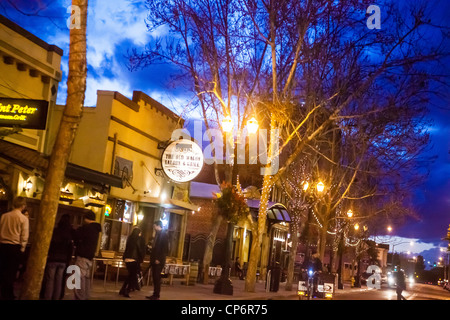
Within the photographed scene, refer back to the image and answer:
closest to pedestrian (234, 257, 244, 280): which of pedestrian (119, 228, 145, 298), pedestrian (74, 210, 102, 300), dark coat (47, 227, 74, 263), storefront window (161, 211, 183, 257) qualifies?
storefront window (161, 211, 183, 257)

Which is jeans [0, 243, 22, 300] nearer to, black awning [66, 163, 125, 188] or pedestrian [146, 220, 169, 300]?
pedestrian [146, 220, 169, 300]

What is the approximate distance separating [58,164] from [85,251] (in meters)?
2.84

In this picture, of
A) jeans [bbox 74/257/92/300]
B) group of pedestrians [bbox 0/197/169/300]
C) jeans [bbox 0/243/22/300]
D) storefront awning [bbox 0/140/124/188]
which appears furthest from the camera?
storefront awning [bbox 0/140/124/188]

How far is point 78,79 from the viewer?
1113 centimetres

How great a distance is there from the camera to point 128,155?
23.0m

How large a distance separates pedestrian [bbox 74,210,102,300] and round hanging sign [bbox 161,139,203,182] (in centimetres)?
896

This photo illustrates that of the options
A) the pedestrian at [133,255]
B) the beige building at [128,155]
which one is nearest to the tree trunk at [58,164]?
the pedestrian at [133,255]

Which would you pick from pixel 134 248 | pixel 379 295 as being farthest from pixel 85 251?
pixel 379 295

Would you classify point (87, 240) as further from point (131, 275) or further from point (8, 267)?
point (131, 275)

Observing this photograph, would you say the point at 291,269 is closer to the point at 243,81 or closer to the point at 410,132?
the point at 410,132

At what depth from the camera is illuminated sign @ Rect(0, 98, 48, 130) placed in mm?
14812

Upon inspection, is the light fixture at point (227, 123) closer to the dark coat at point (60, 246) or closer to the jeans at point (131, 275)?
the jeans at point (131, 275)

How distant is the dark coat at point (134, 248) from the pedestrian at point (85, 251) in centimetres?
308
